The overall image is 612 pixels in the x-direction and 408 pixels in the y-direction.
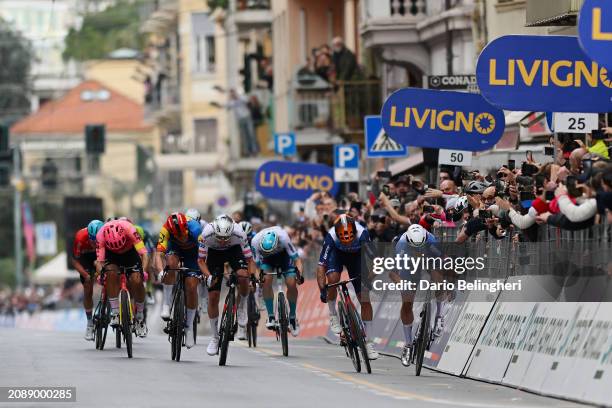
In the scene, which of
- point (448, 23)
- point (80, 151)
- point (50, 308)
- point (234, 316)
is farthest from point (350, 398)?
point (80, 151)

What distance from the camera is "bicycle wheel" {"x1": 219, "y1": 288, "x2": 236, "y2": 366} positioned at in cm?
2370

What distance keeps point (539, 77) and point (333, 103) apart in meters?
26.4

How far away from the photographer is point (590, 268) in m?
19.0

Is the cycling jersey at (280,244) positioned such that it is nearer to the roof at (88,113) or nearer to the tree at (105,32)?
the tree at (105,32)

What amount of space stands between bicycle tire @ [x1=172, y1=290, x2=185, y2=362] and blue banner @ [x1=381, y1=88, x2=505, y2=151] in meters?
4.23

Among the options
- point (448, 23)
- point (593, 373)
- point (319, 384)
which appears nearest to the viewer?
point (593, 373)

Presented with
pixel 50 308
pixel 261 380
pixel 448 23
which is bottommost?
pixel 50 308

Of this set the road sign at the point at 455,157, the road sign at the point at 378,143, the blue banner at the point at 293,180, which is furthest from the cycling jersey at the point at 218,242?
the blue banner at the point at 293,180

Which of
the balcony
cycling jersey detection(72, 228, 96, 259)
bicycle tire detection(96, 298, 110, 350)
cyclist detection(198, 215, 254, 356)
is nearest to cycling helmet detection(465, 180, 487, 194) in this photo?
cyclist detection(198, 215, 254, 356)

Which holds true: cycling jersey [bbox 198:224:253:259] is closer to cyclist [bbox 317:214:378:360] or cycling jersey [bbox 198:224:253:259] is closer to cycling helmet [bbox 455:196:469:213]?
cyclist [bbox 317:214:378:360]

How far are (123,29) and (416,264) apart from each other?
138 meters

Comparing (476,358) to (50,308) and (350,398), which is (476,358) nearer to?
(350,398)

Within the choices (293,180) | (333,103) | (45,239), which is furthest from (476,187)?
(45,239)

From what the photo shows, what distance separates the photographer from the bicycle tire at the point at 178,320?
24734 millimetres
